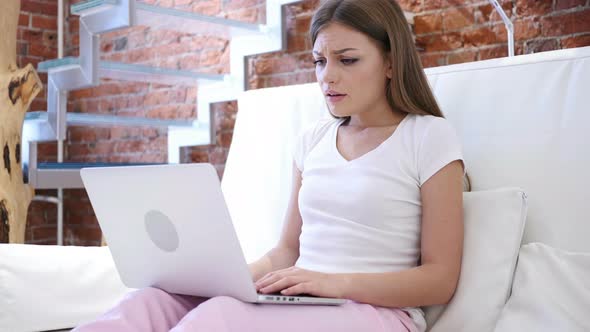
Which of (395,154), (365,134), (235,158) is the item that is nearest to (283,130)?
(235,158)

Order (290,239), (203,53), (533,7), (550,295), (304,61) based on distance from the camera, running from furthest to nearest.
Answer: (203,53)
(304,61)
(533,7)
(290,239)
(550,295)

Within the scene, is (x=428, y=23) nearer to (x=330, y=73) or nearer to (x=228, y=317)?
(x=330, y=73)

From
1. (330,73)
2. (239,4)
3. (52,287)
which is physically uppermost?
(239,4)

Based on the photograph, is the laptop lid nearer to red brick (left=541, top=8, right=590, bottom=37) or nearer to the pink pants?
the pink pants

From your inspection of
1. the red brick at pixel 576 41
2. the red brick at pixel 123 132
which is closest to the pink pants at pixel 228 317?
the red brick at pixel 576 41

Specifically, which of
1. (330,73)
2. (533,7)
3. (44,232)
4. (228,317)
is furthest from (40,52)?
(228,317)

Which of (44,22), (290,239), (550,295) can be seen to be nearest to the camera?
(550,295)

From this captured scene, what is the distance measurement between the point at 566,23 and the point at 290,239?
1.41m

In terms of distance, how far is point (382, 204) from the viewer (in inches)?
58.6

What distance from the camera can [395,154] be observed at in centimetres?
152

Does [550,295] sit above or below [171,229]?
below

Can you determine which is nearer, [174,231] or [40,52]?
[174,231]

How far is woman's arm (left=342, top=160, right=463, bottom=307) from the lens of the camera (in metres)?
1.38

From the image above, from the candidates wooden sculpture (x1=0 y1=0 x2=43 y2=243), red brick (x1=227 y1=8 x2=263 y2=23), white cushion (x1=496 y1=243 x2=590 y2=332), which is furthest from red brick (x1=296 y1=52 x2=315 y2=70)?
white cushion (x1=496 y1=243 x2=590 y2=332)
